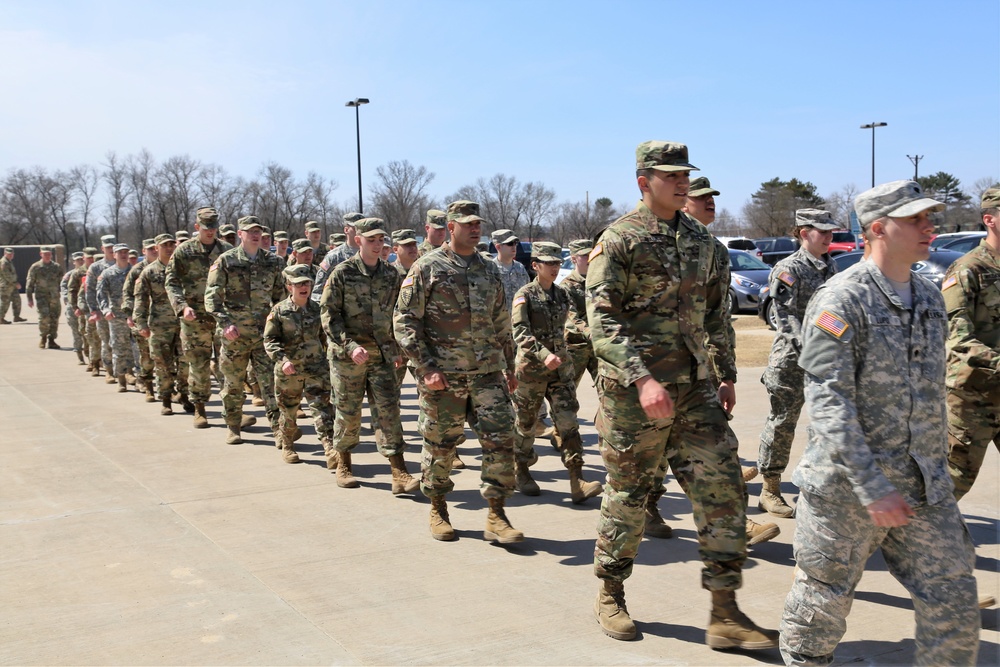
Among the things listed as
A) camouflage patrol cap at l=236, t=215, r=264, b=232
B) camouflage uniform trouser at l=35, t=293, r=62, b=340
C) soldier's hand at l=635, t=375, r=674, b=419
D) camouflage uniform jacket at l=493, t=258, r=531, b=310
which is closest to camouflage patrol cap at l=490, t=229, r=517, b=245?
camouflage uniform jacket at l=493, t=258, r=531, b=310

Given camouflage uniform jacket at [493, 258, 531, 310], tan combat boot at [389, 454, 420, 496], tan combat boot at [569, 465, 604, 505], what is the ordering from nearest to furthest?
tan combat boot at [569, 465, 604, 505], tan combat boot at [389, 454, 420, 496], camouflage uniform jacket at [493, 258, 531, 310]

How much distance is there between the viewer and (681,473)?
14.5 ft

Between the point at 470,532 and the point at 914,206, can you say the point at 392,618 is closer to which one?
the point at 470,532

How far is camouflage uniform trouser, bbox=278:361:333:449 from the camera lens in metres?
8.60

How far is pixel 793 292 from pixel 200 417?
7.03 metres

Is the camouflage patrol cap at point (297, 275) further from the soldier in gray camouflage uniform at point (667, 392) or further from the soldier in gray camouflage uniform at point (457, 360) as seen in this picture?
the soldier in gray camouflage uniform at point (667, 392)

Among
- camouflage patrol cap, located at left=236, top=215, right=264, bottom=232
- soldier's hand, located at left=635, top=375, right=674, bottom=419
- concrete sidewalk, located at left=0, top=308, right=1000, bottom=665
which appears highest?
camouflage patrol cap, located at left=236, top=215, right=264, bottom=232

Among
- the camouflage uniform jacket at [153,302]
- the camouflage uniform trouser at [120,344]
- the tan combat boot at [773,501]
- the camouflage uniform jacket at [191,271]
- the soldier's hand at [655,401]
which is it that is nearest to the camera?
the soldier's hand at [655,401]

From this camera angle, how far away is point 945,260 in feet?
57.5

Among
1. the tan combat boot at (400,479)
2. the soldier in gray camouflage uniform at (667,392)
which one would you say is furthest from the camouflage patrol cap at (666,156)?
the tan combat boot at (400,479)

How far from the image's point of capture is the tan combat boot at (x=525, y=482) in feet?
24.0

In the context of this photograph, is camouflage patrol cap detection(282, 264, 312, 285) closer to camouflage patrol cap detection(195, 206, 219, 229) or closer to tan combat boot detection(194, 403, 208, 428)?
camouflage patrol cap detection(195, 206, 219, 229)

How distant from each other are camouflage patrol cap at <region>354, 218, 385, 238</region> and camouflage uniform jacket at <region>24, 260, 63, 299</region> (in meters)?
14.5

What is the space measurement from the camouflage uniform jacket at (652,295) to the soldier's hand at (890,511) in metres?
1.32
